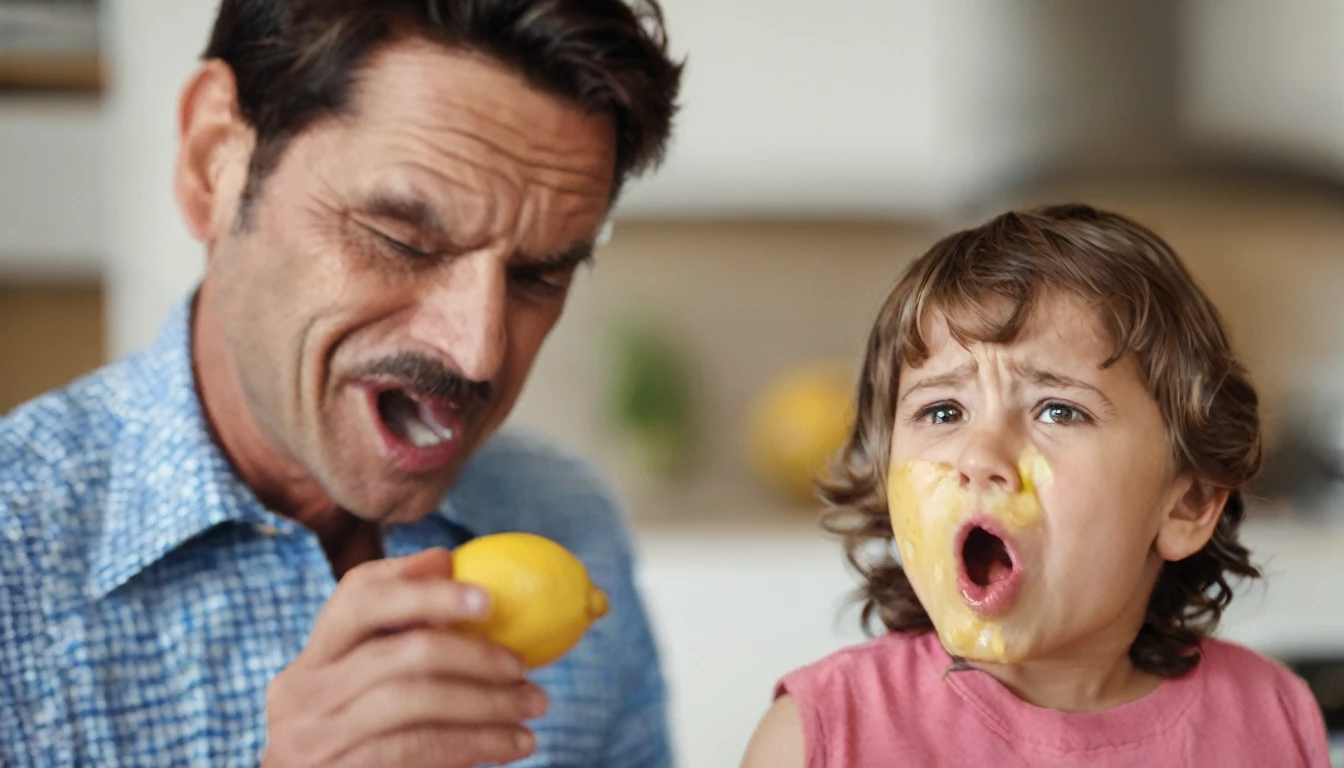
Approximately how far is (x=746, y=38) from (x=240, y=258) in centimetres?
176

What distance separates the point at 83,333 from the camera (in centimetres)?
291

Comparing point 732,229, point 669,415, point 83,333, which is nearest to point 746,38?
point 732,229

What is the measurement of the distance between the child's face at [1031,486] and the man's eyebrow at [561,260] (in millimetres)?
340

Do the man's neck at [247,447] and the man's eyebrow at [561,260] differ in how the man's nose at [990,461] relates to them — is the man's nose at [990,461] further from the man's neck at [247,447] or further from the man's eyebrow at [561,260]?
the man's neck at [247,447]

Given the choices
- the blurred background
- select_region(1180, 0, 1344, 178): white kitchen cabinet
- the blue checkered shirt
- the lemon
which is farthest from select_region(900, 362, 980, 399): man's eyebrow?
select_region(1180, 0, 1344, 178): white kitchen cabinet

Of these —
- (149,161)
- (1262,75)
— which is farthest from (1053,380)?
(1262,75)

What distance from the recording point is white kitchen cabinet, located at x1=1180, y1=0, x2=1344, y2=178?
283 centimetres

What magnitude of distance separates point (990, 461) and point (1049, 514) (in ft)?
0.18

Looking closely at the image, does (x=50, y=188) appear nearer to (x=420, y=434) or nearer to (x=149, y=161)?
(x=149, y=161)

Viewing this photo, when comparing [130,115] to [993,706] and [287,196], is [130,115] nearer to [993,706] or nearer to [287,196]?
[287,196]

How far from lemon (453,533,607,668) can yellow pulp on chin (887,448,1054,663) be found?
0.75 feet

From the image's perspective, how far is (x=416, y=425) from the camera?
116 cm

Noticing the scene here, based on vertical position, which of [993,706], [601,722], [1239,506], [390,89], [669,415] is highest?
[390,89]

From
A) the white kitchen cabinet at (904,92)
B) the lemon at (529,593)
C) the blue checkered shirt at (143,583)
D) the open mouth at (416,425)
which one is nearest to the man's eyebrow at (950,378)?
the lemon at (529,593)
